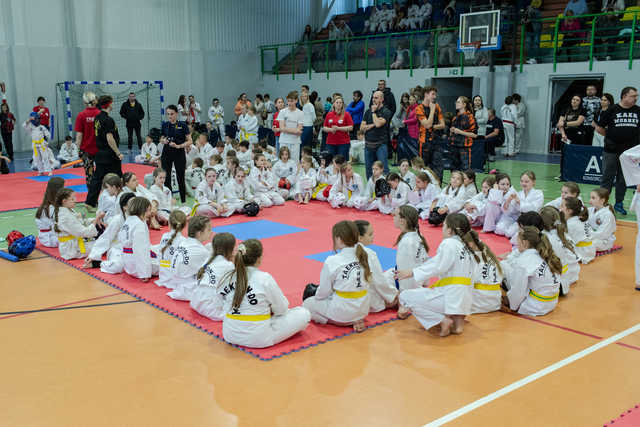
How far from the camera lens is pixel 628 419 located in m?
3.63

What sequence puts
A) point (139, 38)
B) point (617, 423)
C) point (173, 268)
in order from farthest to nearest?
→ 1. point (139, 38)
2. point (173, 268)
3. point (617, 423)

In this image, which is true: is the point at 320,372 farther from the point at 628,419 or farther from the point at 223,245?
the point at 628,419

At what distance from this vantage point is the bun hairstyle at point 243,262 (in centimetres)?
453

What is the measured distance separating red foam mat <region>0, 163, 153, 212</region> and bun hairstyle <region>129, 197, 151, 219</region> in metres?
5.08

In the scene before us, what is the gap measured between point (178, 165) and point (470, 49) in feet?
35.0

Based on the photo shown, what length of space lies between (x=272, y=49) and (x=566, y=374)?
2257 centimetres

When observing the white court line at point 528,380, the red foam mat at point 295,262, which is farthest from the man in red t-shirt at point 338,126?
the white court line at point 528,380

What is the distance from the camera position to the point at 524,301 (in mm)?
5461

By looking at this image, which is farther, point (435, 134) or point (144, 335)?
point (435, 134)

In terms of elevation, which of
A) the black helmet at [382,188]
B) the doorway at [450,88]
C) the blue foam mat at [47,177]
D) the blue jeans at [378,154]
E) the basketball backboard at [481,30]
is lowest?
the blue foam mat at [47,177]

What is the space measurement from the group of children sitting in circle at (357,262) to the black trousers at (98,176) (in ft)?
4.84

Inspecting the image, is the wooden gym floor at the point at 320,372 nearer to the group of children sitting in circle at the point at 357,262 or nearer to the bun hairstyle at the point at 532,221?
the group of children sitting in circle at the point at 357,262

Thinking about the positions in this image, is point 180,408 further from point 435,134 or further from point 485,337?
point 435,134

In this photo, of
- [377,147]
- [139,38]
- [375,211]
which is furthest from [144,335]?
[139,38]
